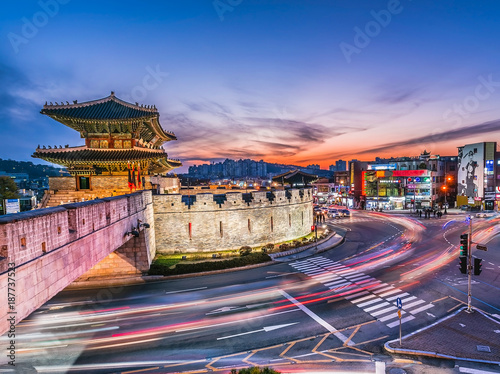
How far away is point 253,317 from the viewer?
13578 millimetres

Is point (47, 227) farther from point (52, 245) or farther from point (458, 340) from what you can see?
point (458, 340)

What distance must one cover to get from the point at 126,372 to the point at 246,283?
9.52 meters

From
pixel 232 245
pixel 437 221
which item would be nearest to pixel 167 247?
pixel 232 245

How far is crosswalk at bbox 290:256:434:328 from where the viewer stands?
540 inches

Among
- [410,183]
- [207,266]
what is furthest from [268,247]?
[410,183]

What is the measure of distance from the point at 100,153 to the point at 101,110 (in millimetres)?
4342

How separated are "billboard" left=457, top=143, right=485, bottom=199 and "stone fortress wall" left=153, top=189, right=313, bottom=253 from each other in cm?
5203

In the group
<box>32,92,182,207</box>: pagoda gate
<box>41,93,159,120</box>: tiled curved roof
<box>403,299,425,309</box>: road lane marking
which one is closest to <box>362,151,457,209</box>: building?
<box>403,299,425,309</box>: road lane marking

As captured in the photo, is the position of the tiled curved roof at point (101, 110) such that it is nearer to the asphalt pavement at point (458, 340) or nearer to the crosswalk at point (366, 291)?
the crosswalk at point (366, 291)

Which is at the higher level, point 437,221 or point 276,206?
point 276,206

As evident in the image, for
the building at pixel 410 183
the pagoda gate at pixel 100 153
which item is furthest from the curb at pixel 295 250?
the building at pixel 410 183

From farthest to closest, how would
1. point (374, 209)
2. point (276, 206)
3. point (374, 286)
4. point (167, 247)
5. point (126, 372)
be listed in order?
point (374, 209) → point (276, 206) → point (167, 247) → point (374, 286) → point (126, 372)

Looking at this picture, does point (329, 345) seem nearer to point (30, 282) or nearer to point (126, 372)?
point (126, 372)

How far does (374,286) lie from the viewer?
17312 mm
